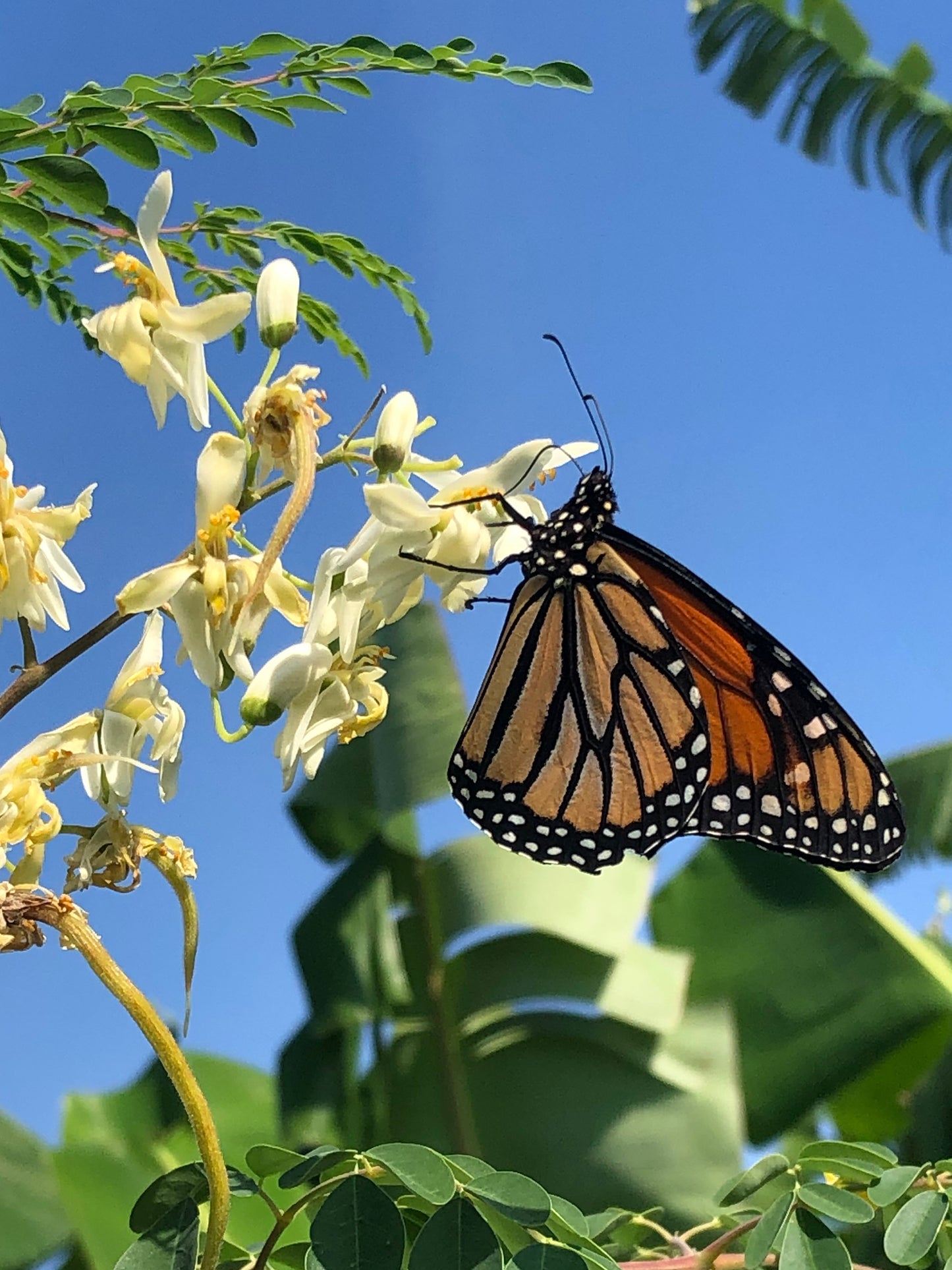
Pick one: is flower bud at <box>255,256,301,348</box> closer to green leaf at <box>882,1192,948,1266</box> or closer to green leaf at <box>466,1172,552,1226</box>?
green leaf at <box>466,1172,552,1226</box>

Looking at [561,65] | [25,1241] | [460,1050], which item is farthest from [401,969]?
[561,65]

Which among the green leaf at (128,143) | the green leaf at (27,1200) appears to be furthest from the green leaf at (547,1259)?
the green leaf at (27,1200)

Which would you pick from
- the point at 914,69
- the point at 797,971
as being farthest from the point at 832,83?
the point at 797,971

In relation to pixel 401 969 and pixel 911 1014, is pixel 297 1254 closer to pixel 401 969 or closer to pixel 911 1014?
pixel 401 969

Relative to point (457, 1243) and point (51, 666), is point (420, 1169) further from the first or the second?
point (51, 666)

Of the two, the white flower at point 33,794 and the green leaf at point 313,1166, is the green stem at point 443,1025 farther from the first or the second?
the white flower at point 33,794

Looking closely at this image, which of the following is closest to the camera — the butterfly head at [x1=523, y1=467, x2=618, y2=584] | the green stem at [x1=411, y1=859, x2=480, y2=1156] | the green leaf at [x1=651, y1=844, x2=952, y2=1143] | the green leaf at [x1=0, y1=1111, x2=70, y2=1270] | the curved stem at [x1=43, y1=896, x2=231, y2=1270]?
the curved stem at [x1=43, y1=896, x2=231, y2=1270]

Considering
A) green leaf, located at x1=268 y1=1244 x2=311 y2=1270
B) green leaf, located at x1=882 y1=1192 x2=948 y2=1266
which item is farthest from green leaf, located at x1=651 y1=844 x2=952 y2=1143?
green leaf, located at x1=268 y1=1244 x2=311 y2=1270
